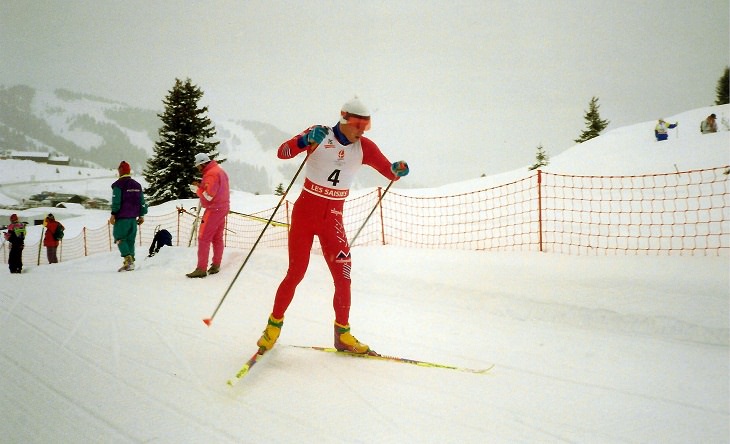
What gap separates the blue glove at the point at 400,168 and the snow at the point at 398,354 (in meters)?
1.50

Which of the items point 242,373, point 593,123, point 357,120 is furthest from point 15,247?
point 593,123

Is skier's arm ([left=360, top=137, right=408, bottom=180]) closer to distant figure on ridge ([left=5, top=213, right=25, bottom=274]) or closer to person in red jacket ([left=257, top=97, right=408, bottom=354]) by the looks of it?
person in red jacket ([left=257, top=97, right=408, bottom=354])

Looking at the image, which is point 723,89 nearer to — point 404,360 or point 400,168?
point 400,168

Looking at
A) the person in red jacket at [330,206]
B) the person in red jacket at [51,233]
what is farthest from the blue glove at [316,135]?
the person in red jacket at [51,233]

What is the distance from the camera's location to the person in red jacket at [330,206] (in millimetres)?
2918

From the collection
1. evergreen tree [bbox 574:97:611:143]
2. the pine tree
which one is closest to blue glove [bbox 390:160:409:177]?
the pine tree

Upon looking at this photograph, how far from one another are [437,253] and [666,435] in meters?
3.96

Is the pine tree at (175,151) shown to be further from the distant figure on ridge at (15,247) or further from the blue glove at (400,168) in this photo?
the blue glove at (400,168)

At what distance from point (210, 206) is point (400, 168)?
13.1 ft

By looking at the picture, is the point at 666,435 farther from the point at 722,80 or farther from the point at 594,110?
the point at 722,80

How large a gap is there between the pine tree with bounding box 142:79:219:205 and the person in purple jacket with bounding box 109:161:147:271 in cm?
1642

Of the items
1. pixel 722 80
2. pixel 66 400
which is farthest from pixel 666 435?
pixel 722 80

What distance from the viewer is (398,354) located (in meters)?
3.21

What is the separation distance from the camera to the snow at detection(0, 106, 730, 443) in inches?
82.1
